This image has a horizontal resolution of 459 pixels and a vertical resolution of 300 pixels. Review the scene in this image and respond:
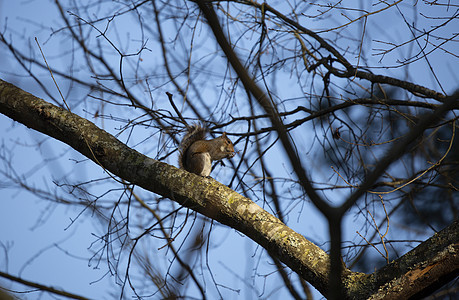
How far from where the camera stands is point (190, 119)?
239cm

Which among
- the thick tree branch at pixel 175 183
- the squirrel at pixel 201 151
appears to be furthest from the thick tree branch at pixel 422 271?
the squirrel at pixel 201 151

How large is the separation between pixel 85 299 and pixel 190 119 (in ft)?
3.74

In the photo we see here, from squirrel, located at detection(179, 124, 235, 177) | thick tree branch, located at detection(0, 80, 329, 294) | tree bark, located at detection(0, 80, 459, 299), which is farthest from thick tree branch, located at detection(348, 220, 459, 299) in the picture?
squirrel, located at detection(179, 124, 235, 177)

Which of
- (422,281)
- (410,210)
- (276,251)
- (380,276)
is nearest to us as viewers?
(422,281)

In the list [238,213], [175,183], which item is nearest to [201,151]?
[175,183]

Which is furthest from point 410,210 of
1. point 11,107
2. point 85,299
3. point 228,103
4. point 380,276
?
point 11,107

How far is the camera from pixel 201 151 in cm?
297

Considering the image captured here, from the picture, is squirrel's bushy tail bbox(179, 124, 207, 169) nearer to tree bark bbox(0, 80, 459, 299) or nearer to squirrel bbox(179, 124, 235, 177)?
squirrel bbox(179, 124, 235, 177)

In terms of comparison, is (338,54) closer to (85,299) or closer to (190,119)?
(190,119)

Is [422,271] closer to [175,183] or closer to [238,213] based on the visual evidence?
[238,213]

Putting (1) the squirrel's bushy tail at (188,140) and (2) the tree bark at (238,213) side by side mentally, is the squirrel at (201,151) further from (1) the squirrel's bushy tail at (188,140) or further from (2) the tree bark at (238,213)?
(2) the tree bark at (238,213)

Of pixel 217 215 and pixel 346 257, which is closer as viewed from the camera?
pixel 217 215

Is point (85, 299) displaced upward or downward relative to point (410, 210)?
downward

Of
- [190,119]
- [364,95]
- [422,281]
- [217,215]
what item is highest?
[364,95]
